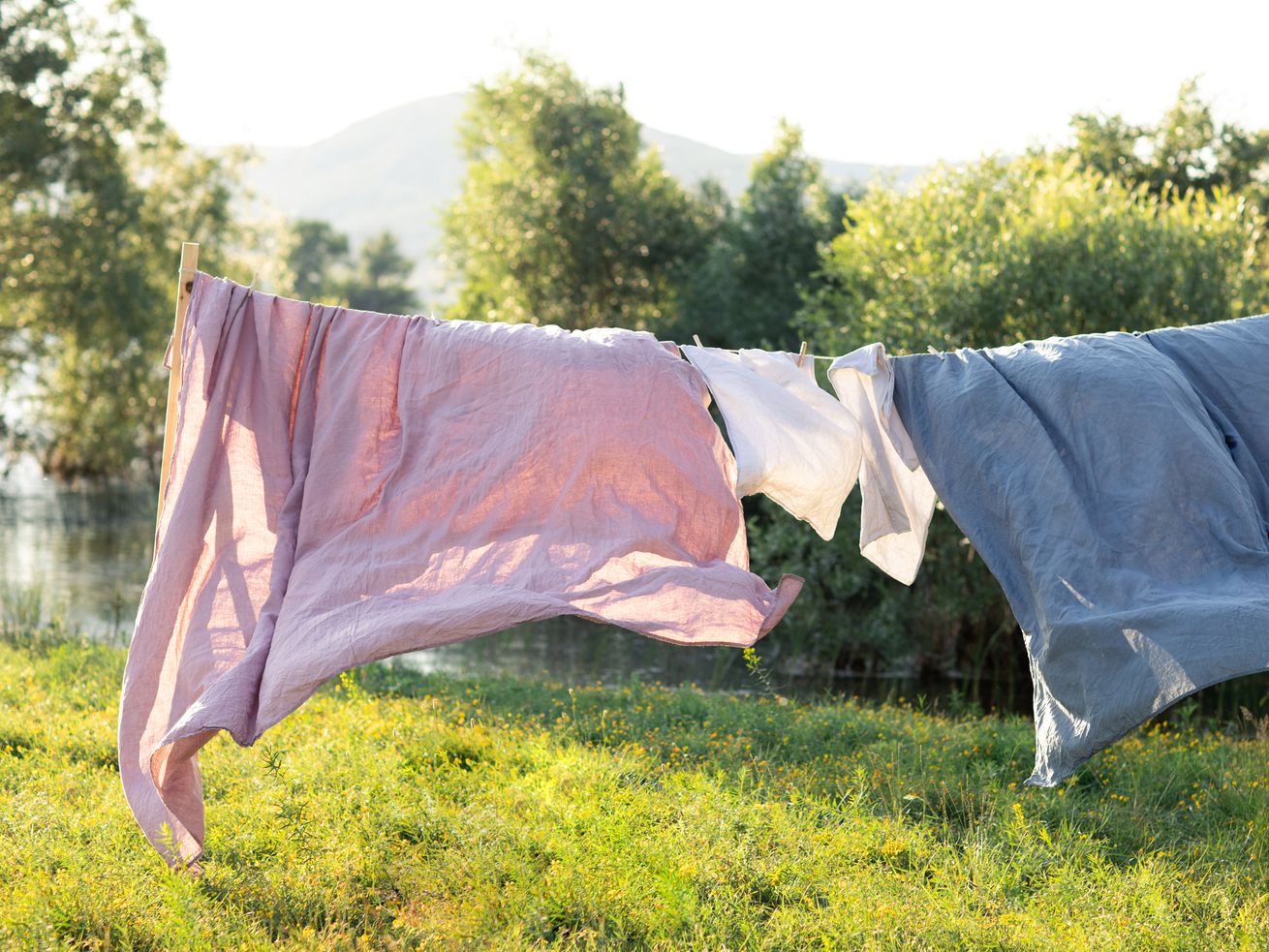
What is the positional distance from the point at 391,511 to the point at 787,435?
1.37 metres

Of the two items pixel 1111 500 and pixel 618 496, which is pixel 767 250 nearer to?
pixel 1111 500

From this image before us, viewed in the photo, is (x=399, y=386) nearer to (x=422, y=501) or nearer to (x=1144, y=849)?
(x=422, y=501)

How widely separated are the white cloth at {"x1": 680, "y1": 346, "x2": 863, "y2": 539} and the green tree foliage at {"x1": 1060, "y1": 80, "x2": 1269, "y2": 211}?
52.8 feet

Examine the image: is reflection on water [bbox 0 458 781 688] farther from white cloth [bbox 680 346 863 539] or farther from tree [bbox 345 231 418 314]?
tree [bbox 345 231 418 314]

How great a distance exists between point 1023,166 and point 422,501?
10.5m

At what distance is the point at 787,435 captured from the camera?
153 inches

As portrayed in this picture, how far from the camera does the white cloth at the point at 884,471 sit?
4090 millimetres

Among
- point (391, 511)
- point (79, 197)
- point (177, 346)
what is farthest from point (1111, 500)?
point (79, 197)

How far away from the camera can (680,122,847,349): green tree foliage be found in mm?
16734

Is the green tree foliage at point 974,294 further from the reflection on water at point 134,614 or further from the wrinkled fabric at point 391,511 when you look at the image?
the wrinkled fabric at point 391,511

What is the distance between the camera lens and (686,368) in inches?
154

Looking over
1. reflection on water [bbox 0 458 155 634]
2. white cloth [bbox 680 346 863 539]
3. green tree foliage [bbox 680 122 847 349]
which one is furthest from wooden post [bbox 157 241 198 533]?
green tree foliage [bbox 680 122 847 349]

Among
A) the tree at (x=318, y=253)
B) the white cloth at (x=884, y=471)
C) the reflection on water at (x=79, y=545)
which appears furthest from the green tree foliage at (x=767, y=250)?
the tree at (x=318, y=253)

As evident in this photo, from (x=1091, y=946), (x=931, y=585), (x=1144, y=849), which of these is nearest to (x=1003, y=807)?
(x=1144, y=849)
